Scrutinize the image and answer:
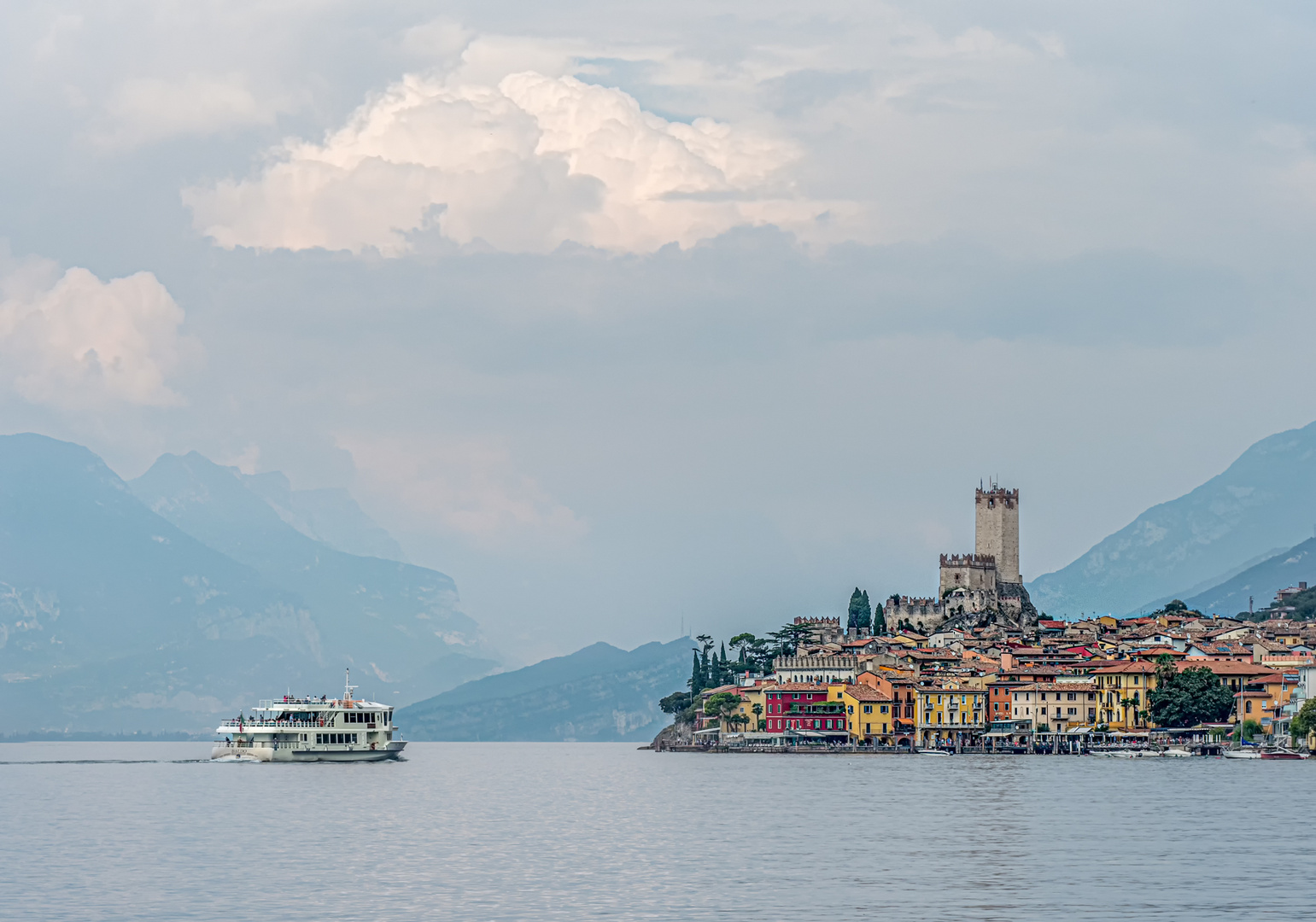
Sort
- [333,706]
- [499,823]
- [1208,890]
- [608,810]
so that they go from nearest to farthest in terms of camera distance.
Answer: [1208,890]
[499,823]
[608,810]
[333,706]

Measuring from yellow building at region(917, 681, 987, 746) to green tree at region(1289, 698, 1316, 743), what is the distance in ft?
119

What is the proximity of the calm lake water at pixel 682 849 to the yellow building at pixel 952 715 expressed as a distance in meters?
56.0

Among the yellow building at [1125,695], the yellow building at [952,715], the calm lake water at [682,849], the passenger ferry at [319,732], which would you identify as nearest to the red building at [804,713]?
the yellow building at [952,715]

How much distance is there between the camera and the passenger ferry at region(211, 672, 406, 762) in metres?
156

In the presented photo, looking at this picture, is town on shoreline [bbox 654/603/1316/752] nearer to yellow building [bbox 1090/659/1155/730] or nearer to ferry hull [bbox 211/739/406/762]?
yellow building [bbox 1090/659/1155/730]

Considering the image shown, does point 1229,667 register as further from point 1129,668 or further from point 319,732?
point 319,732

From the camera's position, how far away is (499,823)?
8600cm

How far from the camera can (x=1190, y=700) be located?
16562 centimetres

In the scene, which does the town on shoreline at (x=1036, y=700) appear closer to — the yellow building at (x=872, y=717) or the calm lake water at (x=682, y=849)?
the yellow building at (x=872, y=717)

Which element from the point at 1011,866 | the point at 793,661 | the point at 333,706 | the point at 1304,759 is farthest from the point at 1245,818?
the point at 793,661

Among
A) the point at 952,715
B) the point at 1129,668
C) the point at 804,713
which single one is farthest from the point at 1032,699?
the point at 804,713

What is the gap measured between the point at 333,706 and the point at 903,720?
192 ft

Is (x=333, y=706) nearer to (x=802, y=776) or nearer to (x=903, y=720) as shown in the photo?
(x=802, y=776)

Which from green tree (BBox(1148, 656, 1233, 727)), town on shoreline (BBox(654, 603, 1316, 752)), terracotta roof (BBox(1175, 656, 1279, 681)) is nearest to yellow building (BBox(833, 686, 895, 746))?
town on shoreline (BBox(654, 603, 1316, 752))
